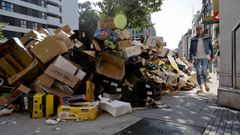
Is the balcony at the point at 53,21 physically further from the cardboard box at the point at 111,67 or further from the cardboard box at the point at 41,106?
the cardboard box at the point at 41,106

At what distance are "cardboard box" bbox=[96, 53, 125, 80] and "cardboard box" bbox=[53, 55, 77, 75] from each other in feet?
2.17

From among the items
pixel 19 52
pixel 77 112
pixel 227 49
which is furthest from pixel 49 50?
pixel 227 49

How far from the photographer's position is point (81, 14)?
2303 inches

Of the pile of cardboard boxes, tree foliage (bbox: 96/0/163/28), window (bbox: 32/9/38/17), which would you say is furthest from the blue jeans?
window (bbox: 32/9/38/17)

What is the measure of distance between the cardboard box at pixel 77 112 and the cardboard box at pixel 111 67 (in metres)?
1.53

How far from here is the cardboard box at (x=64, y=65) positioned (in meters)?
5.78

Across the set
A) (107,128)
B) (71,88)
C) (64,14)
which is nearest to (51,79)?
(71,88)

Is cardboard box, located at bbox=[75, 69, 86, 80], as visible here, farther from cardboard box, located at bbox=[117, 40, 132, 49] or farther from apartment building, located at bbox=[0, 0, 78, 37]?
apartment building, located at bbox=[0, 0, 78, 37]

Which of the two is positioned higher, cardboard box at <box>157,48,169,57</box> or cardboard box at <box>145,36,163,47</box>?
cardboard box at <box>145,36,163,47</box>

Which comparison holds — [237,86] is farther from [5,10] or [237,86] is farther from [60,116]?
[5,10]

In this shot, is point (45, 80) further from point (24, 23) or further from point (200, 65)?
point (24, 23)

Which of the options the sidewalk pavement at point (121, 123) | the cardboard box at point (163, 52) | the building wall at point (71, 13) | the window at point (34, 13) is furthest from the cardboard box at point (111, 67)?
the building wall at point (71, 13)

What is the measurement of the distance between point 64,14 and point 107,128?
177 feet

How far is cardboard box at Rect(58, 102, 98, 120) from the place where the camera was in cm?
479
